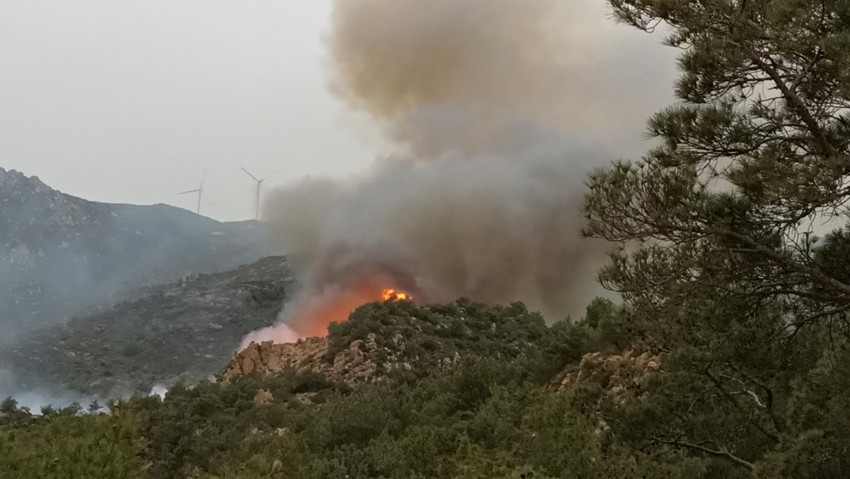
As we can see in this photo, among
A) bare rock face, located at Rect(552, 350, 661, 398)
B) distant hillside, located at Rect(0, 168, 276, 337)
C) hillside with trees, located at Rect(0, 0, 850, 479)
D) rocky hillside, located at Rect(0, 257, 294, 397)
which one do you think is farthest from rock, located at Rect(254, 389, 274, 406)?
distant hillside, located at Rect(0, 168, 276, 337)

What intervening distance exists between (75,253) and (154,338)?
60661 millimetres

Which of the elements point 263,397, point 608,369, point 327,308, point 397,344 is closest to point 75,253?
point 327,308

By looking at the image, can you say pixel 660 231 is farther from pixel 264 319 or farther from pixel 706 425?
pixel 264 319

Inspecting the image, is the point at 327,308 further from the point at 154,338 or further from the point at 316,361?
the point at 154,338

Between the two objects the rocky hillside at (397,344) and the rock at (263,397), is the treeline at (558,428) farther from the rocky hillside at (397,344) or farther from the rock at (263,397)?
the rocky hillside at (397,344)

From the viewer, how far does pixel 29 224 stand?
142m

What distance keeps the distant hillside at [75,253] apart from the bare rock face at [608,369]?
10573 cm

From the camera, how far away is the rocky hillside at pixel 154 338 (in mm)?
78125

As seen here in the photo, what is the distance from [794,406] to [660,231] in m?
4.29

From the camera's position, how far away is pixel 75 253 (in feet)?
469

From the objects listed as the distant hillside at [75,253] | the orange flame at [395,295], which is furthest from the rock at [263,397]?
the distant hillside at [75,253]

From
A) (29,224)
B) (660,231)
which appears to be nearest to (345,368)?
(660,231)

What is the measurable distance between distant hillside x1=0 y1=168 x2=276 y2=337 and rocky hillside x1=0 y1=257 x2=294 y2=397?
66.5 ft

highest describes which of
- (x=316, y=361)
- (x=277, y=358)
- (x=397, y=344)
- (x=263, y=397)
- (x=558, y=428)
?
(x=277, y=358)
